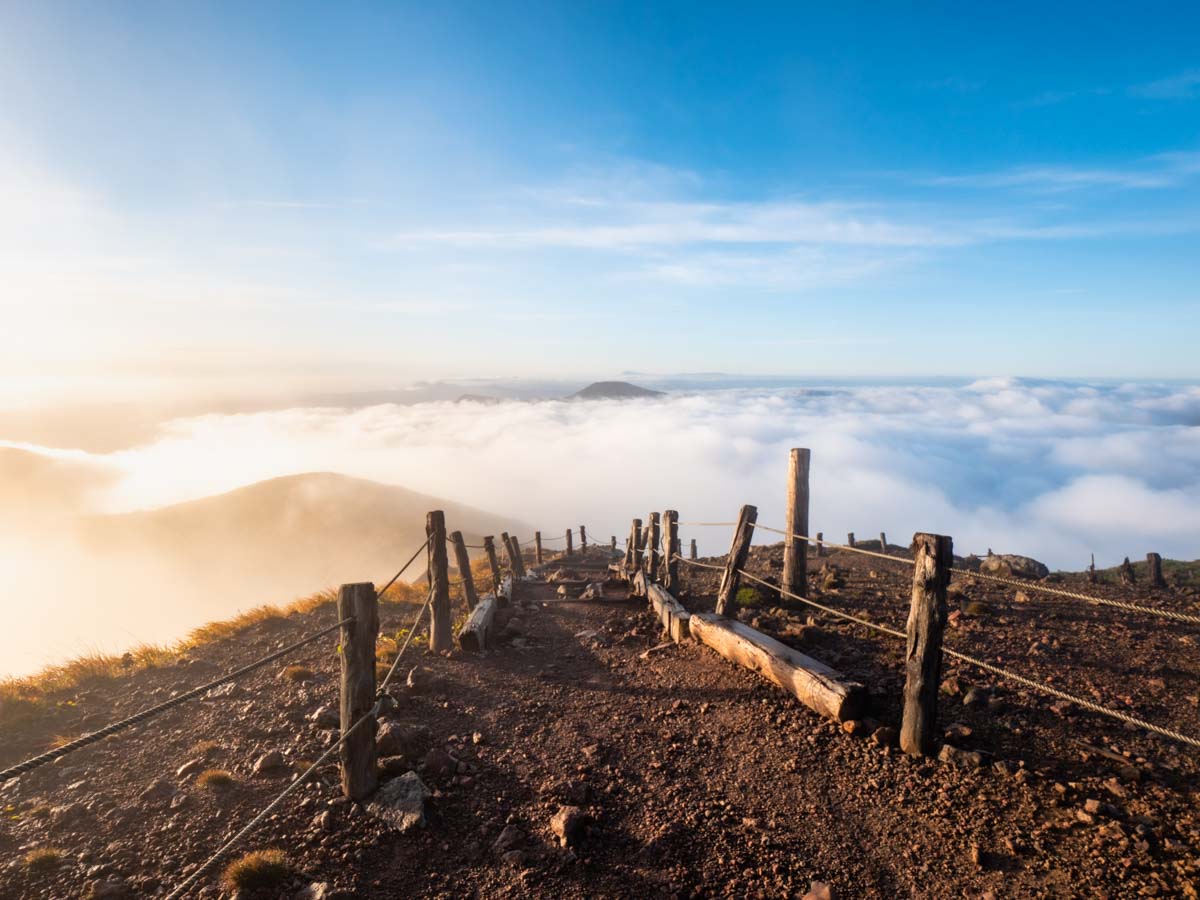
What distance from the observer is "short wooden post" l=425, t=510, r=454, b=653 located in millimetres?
8844

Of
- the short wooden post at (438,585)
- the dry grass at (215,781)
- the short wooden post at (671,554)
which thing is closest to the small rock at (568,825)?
the dry grass at (215,781)

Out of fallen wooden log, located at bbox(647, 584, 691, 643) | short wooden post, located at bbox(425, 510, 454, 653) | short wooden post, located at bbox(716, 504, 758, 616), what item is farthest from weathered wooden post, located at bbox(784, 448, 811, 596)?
short wooden post, located at bbox(425, 510, 454, 653)

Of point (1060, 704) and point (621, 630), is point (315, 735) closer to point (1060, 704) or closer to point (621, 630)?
point (621, 630)

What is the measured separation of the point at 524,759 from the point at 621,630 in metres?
4.73

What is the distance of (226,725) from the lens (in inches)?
267

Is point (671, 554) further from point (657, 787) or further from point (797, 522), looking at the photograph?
point (657, 787)

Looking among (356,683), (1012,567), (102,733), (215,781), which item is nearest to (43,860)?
(215,781)

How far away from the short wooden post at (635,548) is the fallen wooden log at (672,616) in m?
4.03

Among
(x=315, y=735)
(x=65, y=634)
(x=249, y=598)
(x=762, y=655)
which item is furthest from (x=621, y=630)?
(x=65, y=634)

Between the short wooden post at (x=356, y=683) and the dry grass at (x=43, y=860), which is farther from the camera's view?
the short wooden post at (x=356, y=683)

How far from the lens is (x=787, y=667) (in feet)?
21.9

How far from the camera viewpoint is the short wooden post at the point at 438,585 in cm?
884

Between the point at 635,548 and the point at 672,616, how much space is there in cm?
590

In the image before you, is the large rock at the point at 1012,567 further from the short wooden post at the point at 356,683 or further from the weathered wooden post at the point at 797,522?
the short wooden post at the point at 356,683
